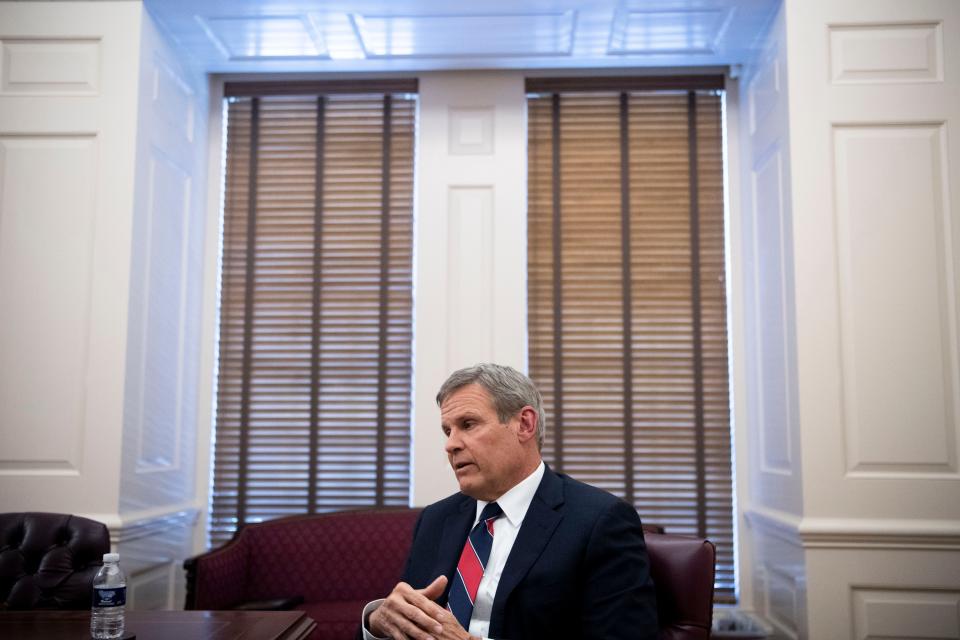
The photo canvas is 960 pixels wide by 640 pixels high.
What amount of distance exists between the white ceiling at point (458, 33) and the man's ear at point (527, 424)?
7.59ft

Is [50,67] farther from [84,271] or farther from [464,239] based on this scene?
[464,239]

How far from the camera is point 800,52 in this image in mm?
3611

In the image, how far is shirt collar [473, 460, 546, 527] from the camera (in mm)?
2176

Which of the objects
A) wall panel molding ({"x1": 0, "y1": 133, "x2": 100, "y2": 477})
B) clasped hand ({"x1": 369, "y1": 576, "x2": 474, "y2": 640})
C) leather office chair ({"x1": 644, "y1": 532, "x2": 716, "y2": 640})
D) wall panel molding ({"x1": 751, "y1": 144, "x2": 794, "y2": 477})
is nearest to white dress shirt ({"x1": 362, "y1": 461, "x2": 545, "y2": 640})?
clasped hand ({"x1": 369, "y1": 576, "x2": 474, "y2": 640})

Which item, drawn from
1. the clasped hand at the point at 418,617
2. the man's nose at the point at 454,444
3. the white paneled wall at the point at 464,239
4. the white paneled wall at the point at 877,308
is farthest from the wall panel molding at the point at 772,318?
the clasped hand at the point at 418,617

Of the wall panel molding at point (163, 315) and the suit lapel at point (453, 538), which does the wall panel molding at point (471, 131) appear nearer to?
the wall panel molding at point (163, 315)

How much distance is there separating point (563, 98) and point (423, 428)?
195 centimetres

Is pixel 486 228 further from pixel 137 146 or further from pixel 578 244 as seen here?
pixel 137 146

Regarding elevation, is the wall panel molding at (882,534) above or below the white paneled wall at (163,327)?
below

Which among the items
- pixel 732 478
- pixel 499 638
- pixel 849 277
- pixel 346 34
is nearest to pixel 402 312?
pixel 346 34

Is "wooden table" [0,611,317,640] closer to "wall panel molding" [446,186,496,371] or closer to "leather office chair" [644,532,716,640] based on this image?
"leather office chair" [644,532,716,640]

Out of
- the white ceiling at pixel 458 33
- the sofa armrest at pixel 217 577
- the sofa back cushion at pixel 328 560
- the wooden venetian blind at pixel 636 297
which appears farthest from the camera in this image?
the wooden venetian blind at pixel 636 297

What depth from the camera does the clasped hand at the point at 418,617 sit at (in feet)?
6.32

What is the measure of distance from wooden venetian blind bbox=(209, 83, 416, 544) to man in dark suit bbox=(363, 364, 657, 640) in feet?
7.02
